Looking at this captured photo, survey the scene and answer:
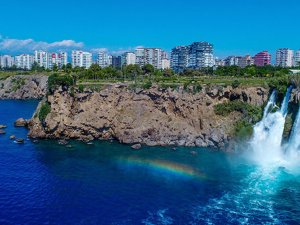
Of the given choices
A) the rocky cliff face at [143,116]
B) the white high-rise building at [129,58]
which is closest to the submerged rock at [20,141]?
the rocky cliff face at [143,116]

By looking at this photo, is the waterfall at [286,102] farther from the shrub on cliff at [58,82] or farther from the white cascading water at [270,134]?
the shrub on cliff at [58,82]

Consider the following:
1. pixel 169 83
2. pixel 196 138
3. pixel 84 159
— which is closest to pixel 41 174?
pixel 84 159

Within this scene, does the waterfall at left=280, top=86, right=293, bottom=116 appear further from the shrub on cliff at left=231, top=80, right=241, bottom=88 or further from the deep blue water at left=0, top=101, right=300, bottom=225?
the deep blue water at left=0, top=101, right=300, bottom=225

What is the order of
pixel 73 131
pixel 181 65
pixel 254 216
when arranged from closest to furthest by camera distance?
pixel 254 216 < pixel 73 131 < pixel 181 65

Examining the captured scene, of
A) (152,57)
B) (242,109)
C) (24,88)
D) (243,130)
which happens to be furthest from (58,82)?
(152,57)

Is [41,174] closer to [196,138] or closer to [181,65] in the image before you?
[196,138]

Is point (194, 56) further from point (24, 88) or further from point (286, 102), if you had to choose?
point (286, 102)
